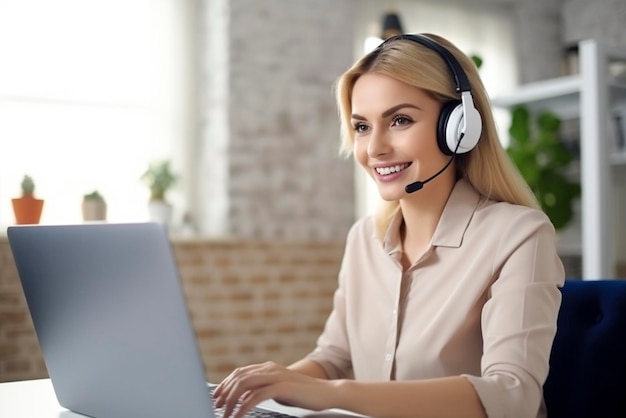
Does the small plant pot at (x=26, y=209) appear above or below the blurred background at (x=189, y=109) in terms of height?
below

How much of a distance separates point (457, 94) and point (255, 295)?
8.82 ft

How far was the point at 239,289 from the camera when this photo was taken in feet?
13.1

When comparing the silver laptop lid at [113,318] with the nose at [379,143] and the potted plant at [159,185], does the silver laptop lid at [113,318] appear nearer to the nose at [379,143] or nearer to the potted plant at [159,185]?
the nose at [379,143]

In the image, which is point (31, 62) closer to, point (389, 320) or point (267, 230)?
point (267, 230)

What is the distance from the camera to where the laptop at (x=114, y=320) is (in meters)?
0.92

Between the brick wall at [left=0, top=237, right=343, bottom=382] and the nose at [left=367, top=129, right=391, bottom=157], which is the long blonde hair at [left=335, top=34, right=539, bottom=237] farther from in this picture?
the brick wall at [left=0, top=237, right=343, bottom=382]

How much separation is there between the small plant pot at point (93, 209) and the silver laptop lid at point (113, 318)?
2.45 metres

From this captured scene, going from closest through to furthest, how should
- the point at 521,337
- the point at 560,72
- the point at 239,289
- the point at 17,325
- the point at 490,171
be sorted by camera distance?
the point at 521,337, the point at 490,171, the point at 17,325, the point at 239,289, the point at 560,72

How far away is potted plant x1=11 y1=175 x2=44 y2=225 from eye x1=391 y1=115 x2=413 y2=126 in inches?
90.0

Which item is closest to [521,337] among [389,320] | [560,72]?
[389,320]

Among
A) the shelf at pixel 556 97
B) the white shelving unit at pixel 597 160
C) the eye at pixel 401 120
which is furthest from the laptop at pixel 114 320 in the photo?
the shelf at pixel 556 97

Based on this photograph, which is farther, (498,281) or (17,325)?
(17,325)

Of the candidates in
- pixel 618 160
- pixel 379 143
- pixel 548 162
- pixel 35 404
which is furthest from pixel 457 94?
pixel 548 162

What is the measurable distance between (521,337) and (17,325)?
2.74 metres
